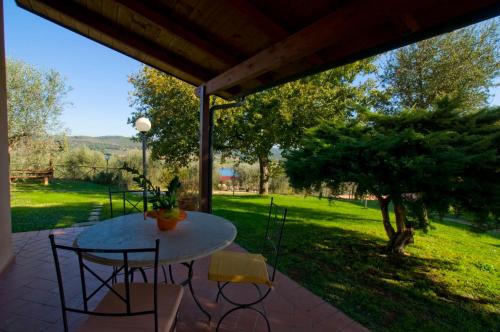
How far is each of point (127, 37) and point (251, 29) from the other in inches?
61.7

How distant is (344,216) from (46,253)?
5604 mm

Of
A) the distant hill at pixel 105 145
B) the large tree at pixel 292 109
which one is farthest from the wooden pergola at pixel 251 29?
the distant hill at pixel 105 145

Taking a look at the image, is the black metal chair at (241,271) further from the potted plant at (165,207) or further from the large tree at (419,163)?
the large tree at (419,163)

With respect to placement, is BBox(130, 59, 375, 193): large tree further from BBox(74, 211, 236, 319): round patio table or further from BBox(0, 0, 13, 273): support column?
BBox(74, 211, 236, 319): round patio table

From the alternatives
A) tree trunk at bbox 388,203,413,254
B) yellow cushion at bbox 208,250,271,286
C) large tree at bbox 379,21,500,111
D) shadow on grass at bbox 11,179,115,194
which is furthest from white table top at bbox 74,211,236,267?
shadow on grass at bbox 11,179,115,194

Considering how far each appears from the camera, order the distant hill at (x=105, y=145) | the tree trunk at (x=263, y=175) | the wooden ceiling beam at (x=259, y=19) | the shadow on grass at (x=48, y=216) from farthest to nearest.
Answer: the distant hill at (x=105, y=145) < the tree trunk at (x=263, y=175) < the shadow on grass at (x=48, y=216) < the wooden ceiling beam at (x=259, y=19)

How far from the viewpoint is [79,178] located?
13.7 metres

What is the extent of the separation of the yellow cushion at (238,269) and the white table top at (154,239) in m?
0.21

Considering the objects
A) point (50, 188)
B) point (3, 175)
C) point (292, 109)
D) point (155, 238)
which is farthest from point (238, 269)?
point (50, 188)

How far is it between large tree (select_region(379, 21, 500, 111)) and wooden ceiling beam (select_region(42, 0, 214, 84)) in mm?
7607

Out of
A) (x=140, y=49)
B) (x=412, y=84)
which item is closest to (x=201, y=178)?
(x=140, y=49)

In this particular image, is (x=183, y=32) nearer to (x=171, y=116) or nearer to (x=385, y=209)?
(x=385, y=209)

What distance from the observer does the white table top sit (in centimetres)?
138

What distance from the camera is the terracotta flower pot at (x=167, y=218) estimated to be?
1.81 m
